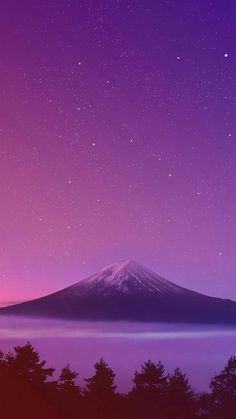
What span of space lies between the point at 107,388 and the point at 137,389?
3.16 meters

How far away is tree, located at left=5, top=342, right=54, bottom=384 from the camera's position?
50.5m

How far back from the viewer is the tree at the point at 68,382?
165 ft

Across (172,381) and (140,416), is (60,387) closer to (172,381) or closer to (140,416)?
Result: (140,416)

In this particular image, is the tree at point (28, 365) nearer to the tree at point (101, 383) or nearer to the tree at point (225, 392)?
the tree at point (101, 383)

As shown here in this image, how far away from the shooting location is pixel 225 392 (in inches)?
2234

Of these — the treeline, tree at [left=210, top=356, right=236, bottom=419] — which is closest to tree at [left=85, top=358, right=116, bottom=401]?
the treeline

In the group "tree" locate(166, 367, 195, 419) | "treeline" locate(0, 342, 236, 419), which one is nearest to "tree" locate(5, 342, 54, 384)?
"treeline" locate(0, 342, 236, 419)

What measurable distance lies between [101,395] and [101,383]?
7.32 feet

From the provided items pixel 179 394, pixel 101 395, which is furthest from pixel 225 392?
pixel 101 395

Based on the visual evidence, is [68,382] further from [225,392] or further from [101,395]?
[225,392]

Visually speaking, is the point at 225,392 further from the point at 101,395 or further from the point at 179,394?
the point at 101,395

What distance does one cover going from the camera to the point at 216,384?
189 ft

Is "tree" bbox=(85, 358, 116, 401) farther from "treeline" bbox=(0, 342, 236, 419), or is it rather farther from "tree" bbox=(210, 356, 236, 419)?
"tree" bbox=(210, 356, 236, 419)

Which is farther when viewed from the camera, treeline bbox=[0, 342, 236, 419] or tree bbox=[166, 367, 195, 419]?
tree bbox=[166, 367, 195, 419]
